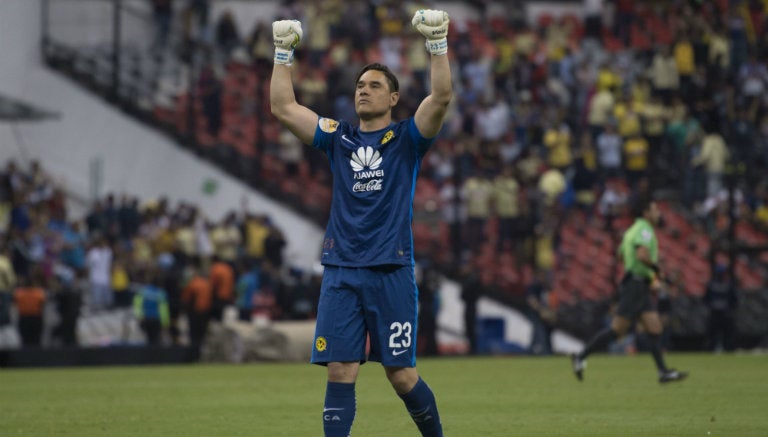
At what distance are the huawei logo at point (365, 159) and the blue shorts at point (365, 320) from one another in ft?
2.07

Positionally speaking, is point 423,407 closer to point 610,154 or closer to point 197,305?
point 197,305

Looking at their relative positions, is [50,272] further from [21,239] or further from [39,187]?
[39,187]

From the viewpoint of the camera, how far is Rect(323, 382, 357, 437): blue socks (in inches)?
332

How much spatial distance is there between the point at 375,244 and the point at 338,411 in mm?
1005

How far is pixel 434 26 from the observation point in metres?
A: 8.59

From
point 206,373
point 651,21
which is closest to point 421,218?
point 206,373

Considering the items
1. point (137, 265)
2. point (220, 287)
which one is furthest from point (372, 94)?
point (137, 265)

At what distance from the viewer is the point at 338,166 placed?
29.1 ft

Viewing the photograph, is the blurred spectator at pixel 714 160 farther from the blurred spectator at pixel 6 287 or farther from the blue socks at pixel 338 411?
the blue socks at pixel 338 411

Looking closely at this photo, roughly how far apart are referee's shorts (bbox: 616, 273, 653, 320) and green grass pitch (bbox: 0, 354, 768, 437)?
0.87 meters

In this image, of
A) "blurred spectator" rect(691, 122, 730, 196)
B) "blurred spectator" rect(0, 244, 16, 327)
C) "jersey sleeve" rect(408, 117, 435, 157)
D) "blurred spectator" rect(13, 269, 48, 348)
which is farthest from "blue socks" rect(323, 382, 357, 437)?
"blurred spectator" rect(691, 122, 730, 196)

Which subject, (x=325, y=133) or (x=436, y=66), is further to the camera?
(x=325, y=133)

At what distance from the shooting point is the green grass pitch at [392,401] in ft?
38.8

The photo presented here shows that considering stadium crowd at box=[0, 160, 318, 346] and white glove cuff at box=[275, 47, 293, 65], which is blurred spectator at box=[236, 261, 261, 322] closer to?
stadium crowd at box=[0, 160, 318, 346]
